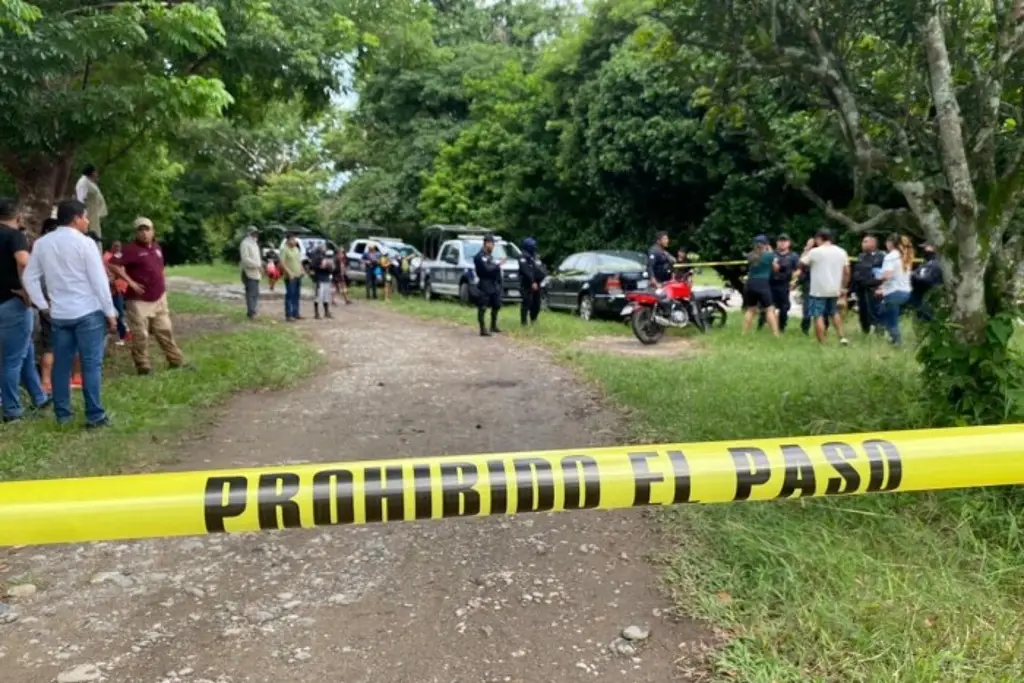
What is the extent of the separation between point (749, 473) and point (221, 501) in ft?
4.94

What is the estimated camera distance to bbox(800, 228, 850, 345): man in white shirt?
35.2ft

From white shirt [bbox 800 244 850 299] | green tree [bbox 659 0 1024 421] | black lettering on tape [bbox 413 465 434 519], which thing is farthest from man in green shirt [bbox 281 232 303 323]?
black lettering on tape [bbox 413 465 434 519]

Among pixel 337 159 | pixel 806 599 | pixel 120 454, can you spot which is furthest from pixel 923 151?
pixel 337 159

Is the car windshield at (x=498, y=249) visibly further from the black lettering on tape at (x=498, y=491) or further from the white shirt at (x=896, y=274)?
the black lettering on tape at (x=498, y=491)

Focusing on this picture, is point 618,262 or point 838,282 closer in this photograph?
point 838,282

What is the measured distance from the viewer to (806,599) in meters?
3.51

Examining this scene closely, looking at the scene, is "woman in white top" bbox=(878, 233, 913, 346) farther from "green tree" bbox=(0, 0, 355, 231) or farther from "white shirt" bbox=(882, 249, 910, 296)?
"green tree" bbox=(0, 0, 355, 231)

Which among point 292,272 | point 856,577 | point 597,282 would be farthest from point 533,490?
point 292,272

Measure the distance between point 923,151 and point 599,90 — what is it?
54.5 feet

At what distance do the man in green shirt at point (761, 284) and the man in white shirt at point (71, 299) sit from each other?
8694 mm

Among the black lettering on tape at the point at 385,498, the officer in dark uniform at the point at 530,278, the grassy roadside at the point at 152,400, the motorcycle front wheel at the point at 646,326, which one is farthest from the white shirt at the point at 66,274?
the officer in dark uniform at the point at 530,278

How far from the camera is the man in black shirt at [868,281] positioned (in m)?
11.0

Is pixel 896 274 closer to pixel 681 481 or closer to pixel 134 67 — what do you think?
pixel 681 481

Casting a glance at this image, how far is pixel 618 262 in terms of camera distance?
15.2 metres
